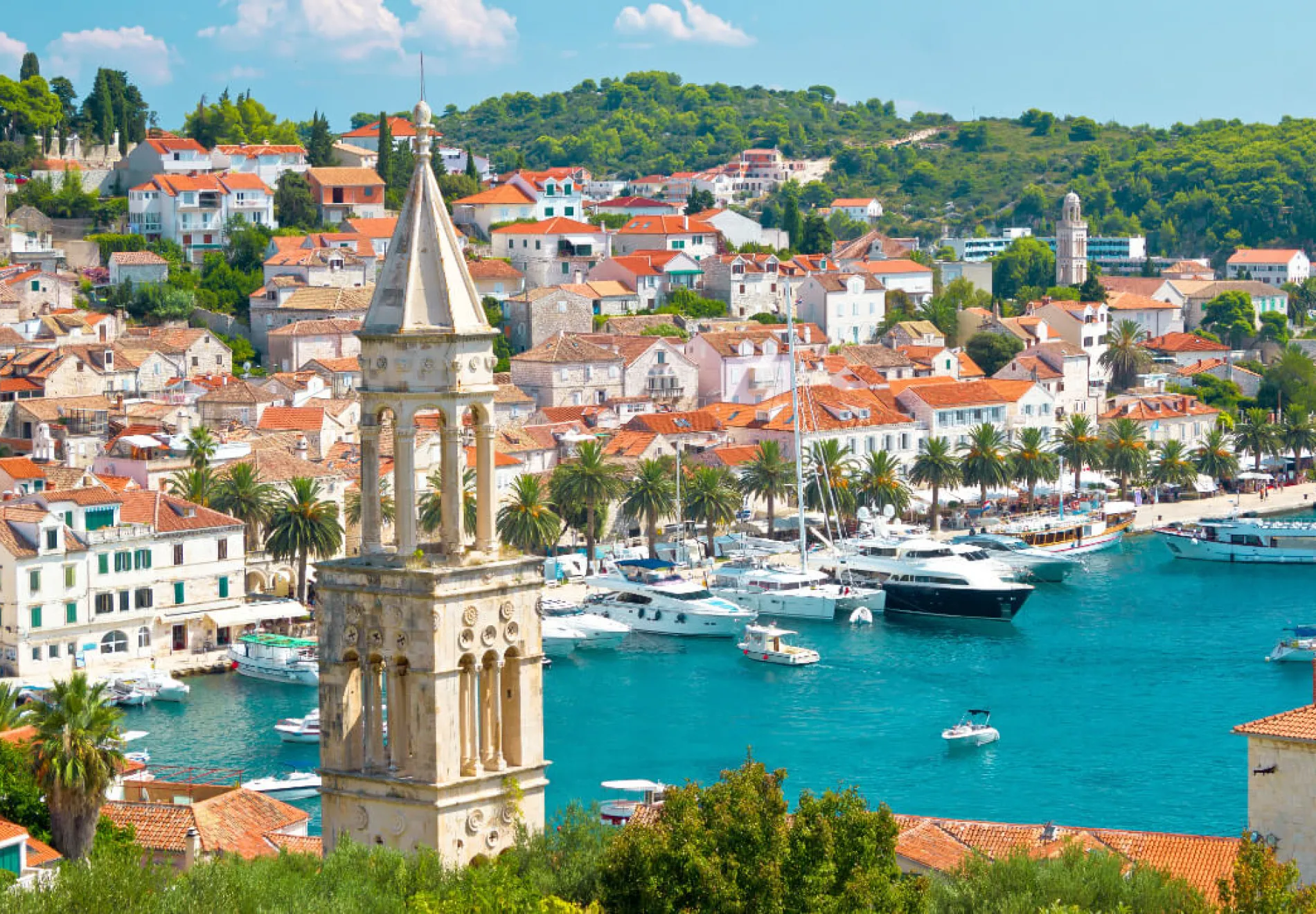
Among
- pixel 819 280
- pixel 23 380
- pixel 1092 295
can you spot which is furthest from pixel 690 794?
pixel 1092 295

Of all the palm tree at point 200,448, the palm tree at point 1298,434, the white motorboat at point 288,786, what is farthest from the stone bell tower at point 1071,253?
the white motorboat at point 288,786

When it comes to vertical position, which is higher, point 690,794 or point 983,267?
point 983,267

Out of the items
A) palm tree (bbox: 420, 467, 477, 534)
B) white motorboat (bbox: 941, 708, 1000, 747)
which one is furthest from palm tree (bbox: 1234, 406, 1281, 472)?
white motorboat (bbox: 941, 708, 1000, 747)

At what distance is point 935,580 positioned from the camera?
7775 cm

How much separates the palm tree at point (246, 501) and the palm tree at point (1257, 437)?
159 ft

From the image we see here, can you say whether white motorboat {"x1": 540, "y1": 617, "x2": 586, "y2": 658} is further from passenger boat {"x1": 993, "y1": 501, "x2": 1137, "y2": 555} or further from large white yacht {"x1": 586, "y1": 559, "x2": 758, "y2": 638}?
passenger boat {"x1": 993, "y1": 501, "x2": 1137, "y2": 555}

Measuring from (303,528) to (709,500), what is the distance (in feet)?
54.5

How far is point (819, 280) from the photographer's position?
4606 inches

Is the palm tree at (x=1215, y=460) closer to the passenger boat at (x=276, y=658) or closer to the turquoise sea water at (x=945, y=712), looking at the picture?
the turquoise sea water at (x=945, y=712)

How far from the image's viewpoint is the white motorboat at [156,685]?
61.6 meters

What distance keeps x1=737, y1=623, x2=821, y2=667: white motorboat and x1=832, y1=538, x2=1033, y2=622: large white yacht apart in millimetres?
7687

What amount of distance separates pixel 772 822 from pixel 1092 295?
114319 mm

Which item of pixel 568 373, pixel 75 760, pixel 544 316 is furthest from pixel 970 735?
pixel 544 316

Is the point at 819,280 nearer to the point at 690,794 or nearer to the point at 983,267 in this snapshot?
the point at 983,267
